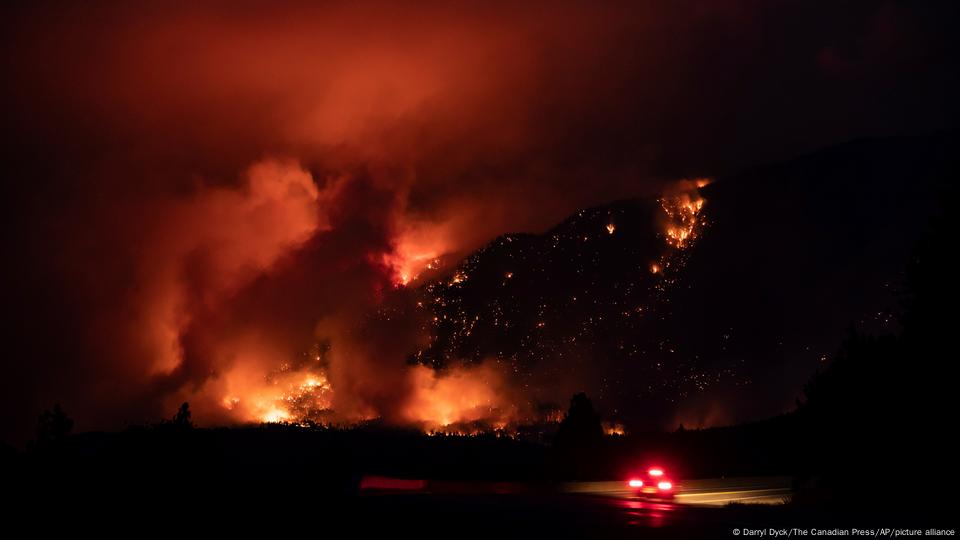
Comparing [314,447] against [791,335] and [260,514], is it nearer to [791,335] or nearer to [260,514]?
[791,335]

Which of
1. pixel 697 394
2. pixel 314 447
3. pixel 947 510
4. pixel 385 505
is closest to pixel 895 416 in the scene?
pixel 947 510

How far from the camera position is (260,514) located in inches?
1145

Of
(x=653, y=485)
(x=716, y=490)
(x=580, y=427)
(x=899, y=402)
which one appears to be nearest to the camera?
(x=899, y=402)

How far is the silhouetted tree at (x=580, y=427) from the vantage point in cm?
7450

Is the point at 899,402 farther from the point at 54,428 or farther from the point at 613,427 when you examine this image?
the point at 613,427

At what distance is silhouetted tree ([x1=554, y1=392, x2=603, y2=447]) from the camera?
74.5 meters

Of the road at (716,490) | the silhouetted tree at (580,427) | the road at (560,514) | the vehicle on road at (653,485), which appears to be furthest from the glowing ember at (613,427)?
the vehicle on road at (653,485)

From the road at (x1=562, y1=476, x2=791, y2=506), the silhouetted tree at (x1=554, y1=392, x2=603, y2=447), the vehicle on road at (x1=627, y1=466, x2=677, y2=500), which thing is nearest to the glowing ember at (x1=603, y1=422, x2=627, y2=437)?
the silhouetted tree at (x1=554, y1=392, x2=603, y2=447)

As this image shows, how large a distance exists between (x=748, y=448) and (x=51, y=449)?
311ft

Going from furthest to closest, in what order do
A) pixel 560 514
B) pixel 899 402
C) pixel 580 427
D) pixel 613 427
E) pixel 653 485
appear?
pixel 613 427
pixel 580 427
pixel 653 485
pixel 899 402
pixel 560 514

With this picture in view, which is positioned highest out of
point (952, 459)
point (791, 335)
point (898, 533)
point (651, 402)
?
point (791, 335)

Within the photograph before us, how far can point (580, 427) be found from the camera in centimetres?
7488

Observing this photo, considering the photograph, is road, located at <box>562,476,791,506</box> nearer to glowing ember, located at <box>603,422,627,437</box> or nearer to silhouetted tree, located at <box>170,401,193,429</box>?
silhouetted tree, located at <box>170,401,193,429</box>

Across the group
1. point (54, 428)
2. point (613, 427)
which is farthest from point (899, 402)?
point (613, 427)
